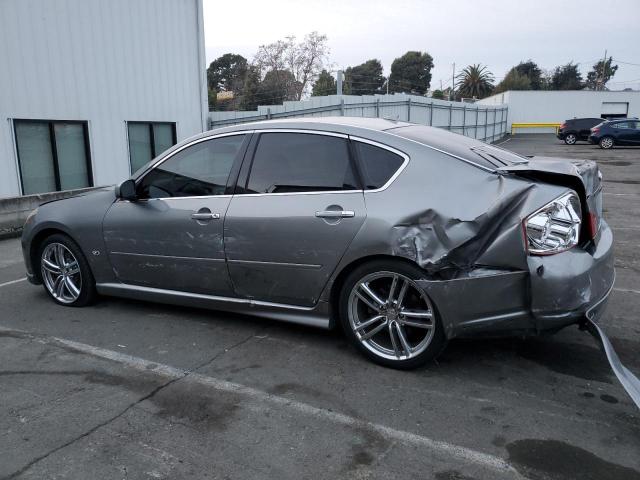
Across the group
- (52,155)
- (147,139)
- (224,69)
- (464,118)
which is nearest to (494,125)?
(464,118)

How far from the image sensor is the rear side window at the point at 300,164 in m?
3.79

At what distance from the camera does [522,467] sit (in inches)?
103

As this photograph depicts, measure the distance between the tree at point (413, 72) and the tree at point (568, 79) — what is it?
19.8 metres

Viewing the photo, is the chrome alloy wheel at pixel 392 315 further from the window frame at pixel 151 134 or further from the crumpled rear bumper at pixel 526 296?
the window frame at pixel 151 134

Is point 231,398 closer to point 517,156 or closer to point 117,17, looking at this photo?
point 517,156

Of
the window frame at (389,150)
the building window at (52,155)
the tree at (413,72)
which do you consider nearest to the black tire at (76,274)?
the window frame at (389,150)

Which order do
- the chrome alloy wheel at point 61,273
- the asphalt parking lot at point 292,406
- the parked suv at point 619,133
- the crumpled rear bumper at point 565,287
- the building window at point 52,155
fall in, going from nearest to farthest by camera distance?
the asphalt parking lot at point 292,406
the crumpled rear bumper at point 565,287
the chrome alloy wheel at point 61,273
the building window at point 52,155
the parked suv at point 619,133

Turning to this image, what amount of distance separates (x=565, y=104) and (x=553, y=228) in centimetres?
5097

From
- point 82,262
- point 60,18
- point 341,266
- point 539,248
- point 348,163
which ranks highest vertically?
point 60,18

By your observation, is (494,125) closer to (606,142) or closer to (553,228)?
(606,142)

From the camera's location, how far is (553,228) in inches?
126

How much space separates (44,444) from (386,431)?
6.01 ft

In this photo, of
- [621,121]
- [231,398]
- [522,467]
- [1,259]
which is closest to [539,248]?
[522,467]

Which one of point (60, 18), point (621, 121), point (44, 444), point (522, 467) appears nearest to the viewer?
point (522, 467)
